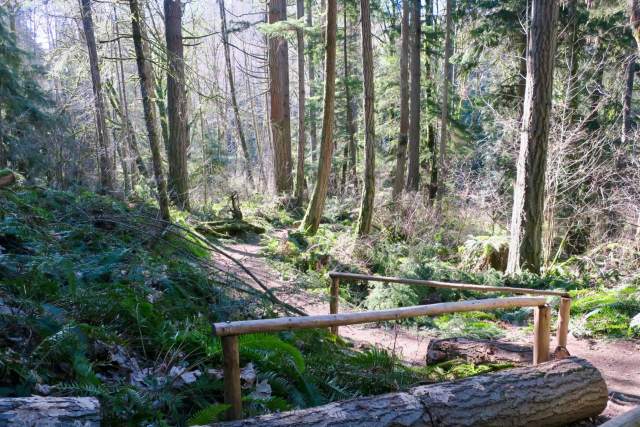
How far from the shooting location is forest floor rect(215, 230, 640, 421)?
16.5ft

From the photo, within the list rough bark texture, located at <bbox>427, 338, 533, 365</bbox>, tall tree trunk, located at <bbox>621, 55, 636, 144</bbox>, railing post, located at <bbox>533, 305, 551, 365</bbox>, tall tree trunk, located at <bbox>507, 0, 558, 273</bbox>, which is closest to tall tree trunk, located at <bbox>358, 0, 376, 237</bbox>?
tall tree trunk, located at <bbox>507, 0, 558, 273</bbox>

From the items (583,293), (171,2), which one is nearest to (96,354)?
(583,293)

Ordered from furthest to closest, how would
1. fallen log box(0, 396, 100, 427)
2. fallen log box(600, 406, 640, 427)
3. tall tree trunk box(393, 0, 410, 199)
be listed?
tall tree trunk box(393, 0, 410, 199) < fallen log box(600, 406, 640, 427) < fallen log box(0, 396, 100, 427)

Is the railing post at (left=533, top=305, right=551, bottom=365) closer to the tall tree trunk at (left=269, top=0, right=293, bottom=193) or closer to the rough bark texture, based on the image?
the rough bark texture

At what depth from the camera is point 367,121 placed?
13.3m

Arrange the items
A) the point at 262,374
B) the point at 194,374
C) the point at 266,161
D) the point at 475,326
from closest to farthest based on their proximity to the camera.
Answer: the point at 194,374
the point at 262,374
the point at 475,326
the point at 266,161

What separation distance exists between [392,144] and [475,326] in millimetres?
16302

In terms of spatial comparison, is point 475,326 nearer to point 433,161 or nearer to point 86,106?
point 86,106

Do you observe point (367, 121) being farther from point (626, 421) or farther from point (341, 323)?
point (626, 421)

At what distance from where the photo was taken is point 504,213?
14.5 m

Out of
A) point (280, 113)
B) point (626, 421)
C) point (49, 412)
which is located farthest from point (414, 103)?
point (49, 412)

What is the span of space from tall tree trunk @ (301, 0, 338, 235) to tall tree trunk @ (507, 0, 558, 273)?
5.19 m

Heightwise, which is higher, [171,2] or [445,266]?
[171,2]

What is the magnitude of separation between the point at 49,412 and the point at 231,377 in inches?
42.2
